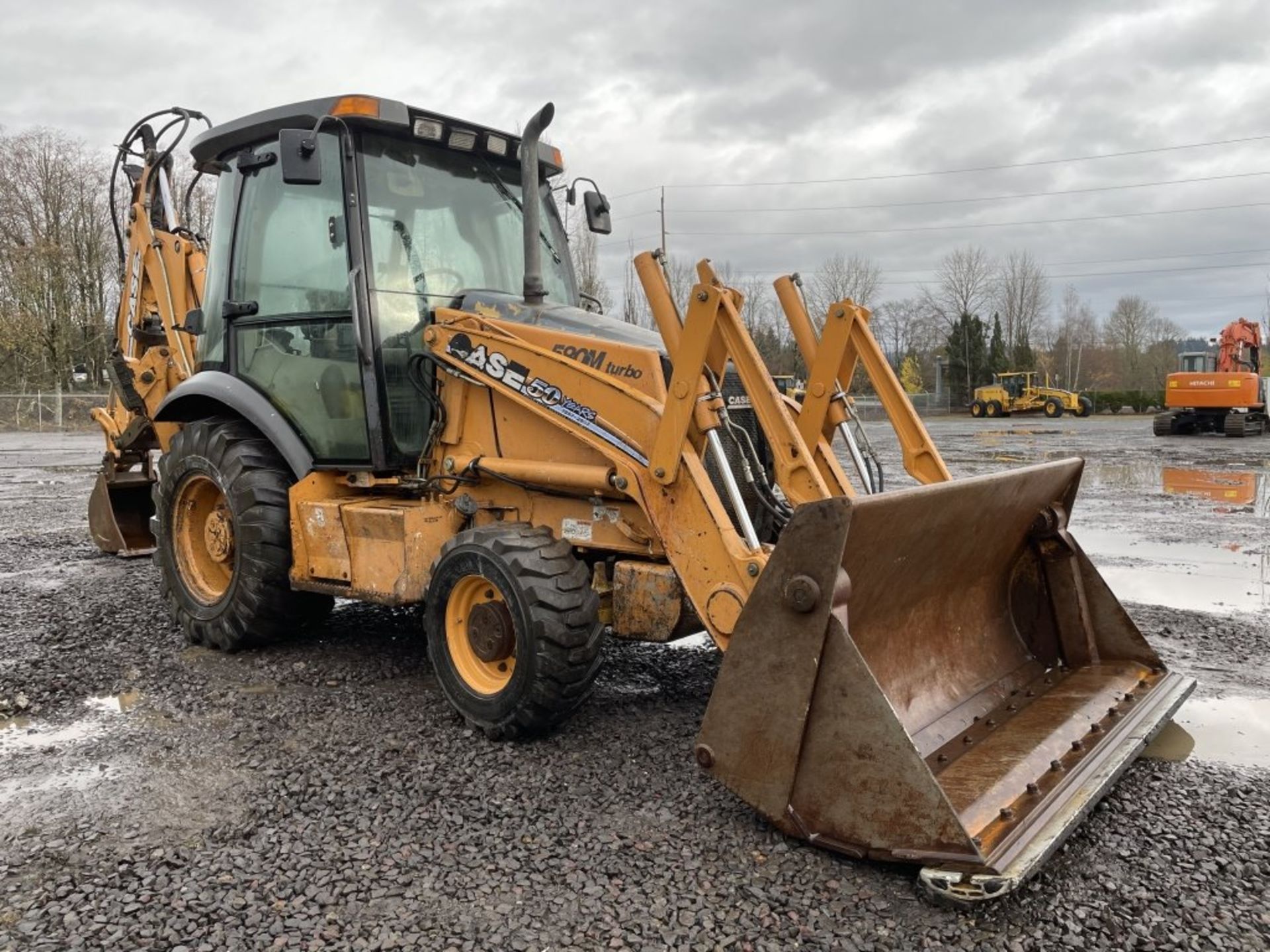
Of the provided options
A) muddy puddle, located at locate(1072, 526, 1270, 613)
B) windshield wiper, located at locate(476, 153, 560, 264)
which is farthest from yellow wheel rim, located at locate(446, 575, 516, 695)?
muddy puddle, located at locate(1072, 526, 1270, 613)

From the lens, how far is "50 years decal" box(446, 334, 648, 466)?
3.99 m

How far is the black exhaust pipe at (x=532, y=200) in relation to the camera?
4.26 metres

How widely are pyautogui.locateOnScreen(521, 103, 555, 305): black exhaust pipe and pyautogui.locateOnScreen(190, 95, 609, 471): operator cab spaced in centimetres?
10

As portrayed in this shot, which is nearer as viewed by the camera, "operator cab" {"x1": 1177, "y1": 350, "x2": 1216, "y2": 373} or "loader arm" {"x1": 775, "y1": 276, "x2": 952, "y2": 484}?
"loader arm" {"x1": 775, "y1": 276, "x2": 952, "y2": 484}

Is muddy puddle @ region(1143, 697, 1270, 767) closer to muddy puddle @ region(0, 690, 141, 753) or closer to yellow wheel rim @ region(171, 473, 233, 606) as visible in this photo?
muddy puddle @ region(0, 690, 141, 753)

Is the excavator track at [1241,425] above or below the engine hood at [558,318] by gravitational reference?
below

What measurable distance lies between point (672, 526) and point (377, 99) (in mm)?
2549

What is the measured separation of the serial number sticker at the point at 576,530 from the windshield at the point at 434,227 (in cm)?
132

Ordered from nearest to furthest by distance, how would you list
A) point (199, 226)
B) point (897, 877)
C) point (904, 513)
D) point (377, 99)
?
1. point (897, 877)
2. point (904, 513)
3. point (377, 99)
4. point (199, 226)

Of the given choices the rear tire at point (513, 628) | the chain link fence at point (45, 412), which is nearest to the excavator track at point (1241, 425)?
the rear tire at point (513, 628)

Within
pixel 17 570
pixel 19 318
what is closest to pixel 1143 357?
pixel 19 318

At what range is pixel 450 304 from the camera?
4.84 meters

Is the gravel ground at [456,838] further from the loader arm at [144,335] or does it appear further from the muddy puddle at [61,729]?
the loader arm at [144,335]

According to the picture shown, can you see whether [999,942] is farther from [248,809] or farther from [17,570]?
[17,570]
